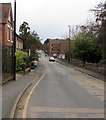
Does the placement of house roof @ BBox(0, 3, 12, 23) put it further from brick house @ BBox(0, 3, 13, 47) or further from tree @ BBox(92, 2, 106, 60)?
tree @ BBox(92, 2, 106, 60)

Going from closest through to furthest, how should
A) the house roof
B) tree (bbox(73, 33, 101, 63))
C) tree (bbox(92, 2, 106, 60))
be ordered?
tree (bbox(92, 2, 106, 60)) → the house roof → tree (bbox(73, 33, 101, 63))

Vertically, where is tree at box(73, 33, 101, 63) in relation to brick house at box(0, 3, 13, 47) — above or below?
below

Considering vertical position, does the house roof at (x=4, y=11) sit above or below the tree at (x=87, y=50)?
above

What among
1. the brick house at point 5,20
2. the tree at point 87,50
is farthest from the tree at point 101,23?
the tree at point 87,50

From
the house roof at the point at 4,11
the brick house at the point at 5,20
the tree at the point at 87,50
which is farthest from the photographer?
the tree at the point at 87,50

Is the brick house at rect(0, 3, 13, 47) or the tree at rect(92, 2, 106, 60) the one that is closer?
the tree at rect(92, 2, 106, 60)

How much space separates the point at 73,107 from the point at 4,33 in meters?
29.3

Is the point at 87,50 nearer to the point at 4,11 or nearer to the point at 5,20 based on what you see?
the point at 4,11

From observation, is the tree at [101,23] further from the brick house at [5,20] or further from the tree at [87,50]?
the tree at [87,50]

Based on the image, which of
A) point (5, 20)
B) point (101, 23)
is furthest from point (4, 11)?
point (101, 23)

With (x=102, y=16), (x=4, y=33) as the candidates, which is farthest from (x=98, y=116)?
(x=4, y=33)

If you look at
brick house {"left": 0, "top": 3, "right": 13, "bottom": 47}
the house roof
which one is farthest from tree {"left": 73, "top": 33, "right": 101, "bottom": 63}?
the house roof

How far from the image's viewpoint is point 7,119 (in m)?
8.68

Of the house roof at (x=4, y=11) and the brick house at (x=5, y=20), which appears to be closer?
the brick house at (x=5, y=20)
